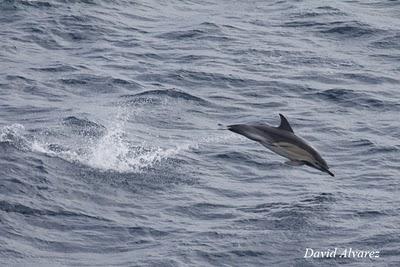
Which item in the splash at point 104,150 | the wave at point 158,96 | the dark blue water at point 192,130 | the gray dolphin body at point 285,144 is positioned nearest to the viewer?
the dark blue water at point 192,130

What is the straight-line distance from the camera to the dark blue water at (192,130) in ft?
61.9

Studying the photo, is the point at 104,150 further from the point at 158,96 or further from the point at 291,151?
the point at 291,151

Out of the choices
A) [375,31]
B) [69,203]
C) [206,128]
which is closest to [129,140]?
[206,128]

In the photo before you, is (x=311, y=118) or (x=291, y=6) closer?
(x=311, y=118)

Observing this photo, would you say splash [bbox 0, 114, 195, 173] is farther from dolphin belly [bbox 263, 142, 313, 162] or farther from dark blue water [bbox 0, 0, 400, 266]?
dolphin belly [bbox 263, 142, 313, 162]

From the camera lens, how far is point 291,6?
116ft

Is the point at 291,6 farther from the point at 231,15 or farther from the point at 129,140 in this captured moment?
the point at 129,140

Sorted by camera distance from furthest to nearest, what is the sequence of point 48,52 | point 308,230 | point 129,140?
point 48,52
point 129,140
point 308,230

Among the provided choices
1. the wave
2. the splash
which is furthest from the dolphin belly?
the wave

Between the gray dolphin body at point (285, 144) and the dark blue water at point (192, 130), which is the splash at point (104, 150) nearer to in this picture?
the dark blue water at point (192, 130)

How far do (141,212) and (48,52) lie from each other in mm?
11128

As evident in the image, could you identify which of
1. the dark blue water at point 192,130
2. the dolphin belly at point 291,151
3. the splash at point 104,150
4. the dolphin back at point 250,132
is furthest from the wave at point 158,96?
the dolphin belly at point 291,151

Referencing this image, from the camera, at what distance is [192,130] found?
24547mm

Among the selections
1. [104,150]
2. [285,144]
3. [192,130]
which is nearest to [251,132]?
[285,144]
